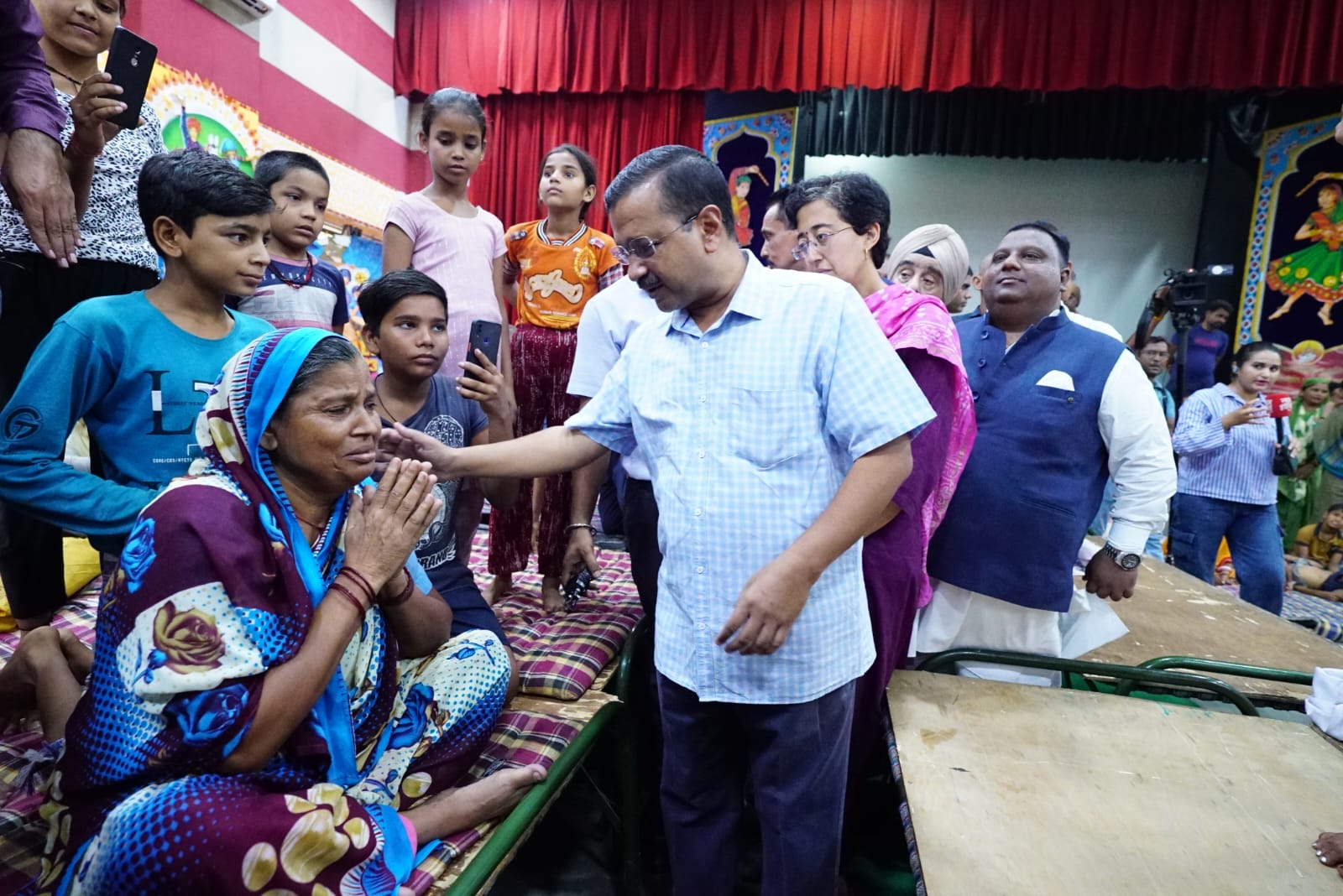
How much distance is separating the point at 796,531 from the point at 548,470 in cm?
58

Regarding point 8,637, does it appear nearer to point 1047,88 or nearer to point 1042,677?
point 1042,677

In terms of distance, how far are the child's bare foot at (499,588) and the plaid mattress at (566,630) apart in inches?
1.0

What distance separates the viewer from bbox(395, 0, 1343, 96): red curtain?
17.4 ft

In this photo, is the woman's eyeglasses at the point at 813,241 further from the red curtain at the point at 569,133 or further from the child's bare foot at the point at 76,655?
the red curtain at the point at 569,133

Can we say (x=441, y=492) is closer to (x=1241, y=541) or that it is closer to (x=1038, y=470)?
(x=1038, y=470)

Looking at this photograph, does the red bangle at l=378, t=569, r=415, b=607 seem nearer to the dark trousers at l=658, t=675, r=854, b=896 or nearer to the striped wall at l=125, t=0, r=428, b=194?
the dark trousers at l=658, t=675, r=854, b=896

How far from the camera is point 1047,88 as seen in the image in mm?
5598

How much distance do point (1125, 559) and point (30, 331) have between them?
286cm

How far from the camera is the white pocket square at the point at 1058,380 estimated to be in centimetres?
202

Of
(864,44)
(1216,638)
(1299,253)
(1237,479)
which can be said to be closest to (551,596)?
(1216,638)

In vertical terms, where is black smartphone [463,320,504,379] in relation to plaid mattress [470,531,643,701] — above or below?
above

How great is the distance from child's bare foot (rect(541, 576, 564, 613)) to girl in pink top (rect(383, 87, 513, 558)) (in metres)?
0.33

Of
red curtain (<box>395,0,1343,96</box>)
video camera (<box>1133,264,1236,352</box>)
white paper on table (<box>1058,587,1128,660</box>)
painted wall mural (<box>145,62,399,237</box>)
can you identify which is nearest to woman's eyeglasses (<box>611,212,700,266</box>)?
white paper on table (<box>1058,587,1128,660</box>)

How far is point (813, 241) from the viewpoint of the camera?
1.90 metres
